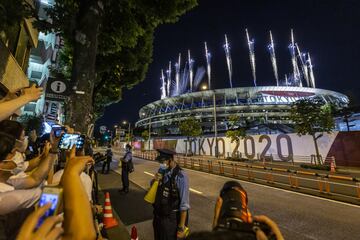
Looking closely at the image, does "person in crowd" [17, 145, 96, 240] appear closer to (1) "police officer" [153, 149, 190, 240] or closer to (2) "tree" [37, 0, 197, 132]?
(1) "police officer" [153, 149, 190, 240]

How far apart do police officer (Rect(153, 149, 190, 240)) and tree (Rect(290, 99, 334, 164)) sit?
1850 centimetres

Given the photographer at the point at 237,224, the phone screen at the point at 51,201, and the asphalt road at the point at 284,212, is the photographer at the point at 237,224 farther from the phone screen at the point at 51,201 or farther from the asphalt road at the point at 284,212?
the asphalt road at the point at 284,212

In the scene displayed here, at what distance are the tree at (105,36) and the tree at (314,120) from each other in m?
15.0

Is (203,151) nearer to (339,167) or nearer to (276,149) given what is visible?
(276,149)

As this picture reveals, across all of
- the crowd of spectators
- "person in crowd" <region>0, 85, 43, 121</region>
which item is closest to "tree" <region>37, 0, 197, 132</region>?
the crowd of spectators

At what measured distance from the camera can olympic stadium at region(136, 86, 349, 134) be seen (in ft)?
225

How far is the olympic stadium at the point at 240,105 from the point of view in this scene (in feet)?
225

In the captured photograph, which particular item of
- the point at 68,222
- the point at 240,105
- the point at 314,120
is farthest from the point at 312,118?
the point at 240,105

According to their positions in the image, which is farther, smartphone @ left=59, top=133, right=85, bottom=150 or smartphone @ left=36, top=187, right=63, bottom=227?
smartphone @ left=59, top=133, right=85, bottom=150

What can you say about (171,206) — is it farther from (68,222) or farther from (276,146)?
(276,146)

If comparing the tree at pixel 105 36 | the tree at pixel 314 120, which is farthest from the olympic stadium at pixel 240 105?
the tree at pixel 105 36

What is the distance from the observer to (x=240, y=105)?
69438mm

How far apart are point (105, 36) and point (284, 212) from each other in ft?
27.4

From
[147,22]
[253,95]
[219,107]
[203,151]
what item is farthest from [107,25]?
[253,95]
